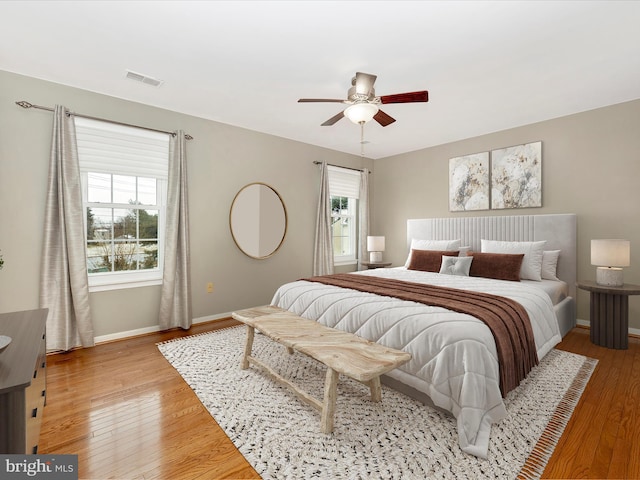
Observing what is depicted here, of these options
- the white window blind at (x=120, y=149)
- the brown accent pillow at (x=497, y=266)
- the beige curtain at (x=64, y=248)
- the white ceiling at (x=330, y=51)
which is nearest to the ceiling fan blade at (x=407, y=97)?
the white ceiling at (x=330, y=51)

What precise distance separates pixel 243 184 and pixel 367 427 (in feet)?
11.1

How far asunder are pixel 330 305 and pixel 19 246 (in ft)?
9.59

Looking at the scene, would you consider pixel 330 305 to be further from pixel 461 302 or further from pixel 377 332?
pixel 461 302

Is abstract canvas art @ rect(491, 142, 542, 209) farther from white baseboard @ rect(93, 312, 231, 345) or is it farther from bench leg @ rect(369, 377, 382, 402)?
white baseboard @ rect(93, 312, 231, 345)

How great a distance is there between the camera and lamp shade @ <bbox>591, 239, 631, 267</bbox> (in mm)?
3025

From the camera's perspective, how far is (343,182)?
18.2ft

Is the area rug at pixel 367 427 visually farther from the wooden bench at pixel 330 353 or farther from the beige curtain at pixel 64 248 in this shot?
the beige curtain at pixel 64 248

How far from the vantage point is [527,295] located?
272 cm

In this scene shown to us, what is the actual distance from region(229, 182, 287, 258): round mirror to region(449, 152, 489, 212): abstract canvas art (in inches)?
105

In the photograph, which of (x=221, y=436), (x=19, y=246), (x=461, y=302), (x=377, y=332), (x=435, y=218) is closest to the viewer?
(x=221, y=436)

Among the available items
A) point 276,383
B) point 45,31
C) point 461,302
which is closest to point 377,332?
point 461,302

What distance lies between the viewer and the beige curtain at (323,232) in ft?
16.6

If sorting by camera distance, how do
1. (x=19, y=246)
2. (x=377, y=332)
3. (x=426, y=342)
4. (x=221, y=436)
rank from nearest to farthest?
(x=221, y=436) → (x=426, y=342) → (x=377, y=332) → (x=19, y=246)

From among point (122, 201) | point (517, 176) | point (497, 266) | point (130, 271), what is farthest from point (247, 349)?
point (517, 176)
